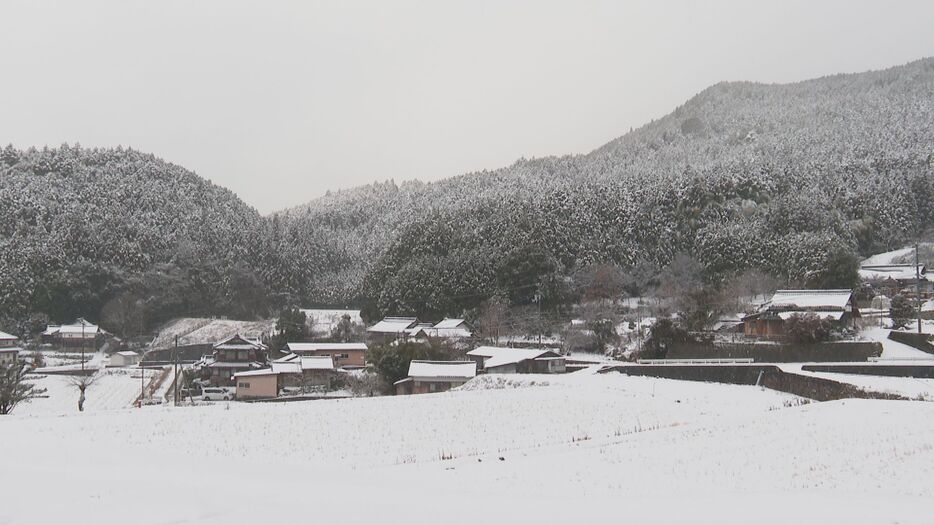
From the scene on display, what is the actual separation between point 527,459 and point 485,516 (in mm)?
5113

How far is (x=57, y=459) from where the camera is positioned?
1247 centimetres

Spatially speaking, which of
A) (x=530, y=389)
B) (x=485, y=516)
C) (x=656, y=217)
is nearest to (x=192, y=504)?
(x=485, y=516)

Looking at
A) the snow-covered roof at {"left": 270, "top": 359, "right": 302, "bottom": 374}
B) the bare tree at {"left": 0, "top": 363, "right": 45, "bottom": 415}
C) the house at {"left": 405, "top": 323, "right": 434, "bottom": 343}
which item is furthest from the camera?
the house at {"left": 405, "top": 323, "right": 434, "bottom": 343}

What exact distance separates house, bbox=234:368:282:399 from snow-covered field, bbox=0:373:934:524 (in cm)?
1546

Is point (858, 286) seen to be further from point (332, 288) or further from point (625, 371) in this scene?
point (332, 288)

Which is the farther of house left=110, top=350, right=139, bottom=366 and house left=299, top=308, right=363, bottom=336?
house left=299, top=308, right=363, bottom=336

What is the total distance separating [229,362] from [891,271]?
44.7m

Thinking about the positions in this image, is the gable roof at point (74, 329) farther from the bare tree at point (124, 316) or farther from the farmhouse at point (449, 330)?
the farmhouse at point (449, 330)

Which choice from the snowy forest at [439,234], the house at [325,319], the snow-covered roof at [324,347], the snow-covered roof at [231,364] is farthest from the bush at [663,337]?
the house at [325,319]

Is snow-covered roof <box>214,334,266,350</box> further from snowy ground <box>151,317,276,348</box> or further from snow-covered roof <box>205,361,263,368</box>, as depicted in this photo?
snowy ground <box>151,317,276,348</box>

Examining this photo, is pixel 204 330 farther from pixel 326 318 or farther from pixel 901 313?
pixel 901 313

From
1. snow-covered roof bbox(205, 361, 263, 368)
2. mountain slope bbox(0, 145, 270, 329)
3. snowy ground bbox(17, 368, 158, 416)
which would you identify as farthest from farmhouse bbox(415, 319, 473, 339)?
mountain slope bbox(0, 145, 270, 329)

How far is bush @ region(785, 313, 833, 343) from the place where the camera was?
29.6 m

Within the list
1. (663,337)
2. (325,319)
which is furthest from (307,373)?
(325,319)
